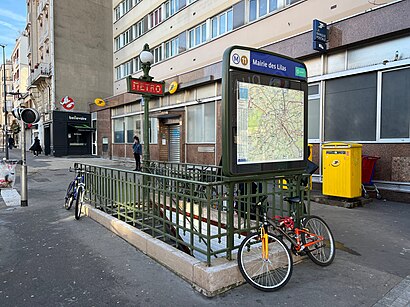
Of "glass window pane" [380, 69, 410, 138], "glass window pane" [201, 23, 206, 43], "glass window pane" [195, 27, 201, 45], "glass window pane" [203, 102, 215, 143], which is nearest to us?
"glass window pane" [380, 69, 410, 138]

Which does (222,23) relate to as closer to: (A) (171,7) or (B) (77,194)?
(A) (171,7)

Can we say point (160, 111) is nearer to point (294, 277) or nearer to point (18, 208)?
point (18, 208)

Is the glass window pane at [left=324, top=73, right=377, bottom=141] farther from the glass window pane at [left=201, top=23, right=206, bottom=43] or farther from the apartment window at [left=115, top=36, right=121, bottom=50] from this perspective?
the apartment window at [left=115, top=36, right=121, bottom=50]

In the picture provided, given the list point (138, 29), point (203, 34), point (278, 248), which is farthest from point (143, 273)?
point (138, 29)

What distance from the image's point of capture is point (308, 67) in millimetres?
10328

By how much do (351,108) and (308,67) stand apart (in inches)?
87.5

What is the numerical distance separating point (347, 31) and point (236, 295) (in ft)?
28.0

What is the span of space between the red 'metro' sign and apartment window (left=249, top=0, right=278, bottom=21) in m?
7.20

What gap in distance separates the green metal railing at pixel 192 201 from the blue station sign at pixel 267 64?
4.45 feet

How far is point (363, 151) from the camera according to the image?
8.62m

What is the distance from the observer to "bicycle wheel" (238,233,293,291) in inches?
133

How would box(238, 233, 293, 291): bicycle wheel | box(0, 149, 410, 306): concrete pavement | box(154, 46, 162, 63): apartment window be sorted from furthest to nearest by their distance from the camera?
box(154, 46, 162, 63): apartment window < box(238, 233, 293, 291): bicycle wheel < box(0, 149, 410, 306): concrete pavement

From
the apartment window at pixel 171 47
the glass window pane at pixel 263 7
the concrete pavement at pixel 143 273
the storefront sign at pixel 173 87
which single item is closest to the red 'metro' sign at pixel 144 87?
the concrete pavement at pixel 143 273

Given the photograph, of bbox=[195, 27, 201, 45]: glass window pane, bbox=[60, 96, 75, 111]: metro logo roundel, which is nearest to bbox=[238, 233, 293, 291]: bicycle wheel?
bbox=[195, 27, 201, 45]: glass window pane
